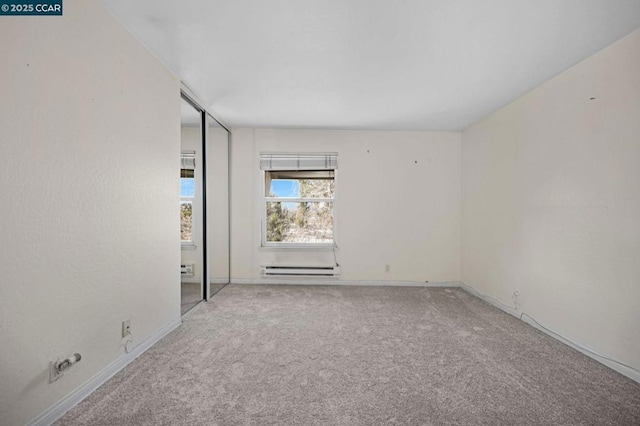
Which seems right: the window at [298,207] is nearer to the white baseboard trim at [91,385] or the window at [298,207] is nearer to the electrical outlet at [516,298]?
the white baseboard trim at [91,385]

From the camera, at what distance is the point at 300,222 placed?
438 centimetres

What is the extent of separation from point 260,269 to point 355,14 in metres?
3.44

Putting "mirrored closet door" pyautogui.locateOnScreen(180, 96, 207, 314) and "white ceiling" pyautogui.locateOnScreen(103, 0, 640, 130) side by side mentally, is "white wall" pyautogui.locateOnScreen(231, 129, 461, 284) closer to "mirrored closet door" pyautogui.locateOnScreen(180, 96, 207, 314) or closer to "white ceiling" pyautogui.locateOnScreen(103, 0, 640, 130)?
"mirrored closet door" pyautogui.locateOnScreen(180, 96, 207, 314)

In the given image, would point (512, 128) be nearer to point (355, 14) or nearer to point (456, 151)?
point (456, 151)

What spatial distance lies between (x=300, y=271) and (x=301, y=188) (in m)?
1.26

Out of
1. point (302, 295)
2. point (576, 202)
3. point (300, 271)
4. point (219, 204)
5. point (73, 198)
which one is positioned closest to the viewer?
point (73, 198)

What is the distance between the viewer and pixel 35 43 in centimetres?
135

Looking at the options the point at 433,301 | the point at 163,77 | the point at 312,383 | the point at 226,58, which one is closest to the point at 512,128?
the point at 433,301

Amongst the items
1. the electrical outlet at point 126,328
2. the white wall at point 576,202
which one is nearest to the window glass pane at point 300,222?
the white wall at point 576,202

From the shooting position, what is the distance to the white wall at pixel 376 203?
169 inches

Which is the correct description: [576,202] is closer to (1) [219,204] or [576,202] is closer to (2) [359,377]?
(2) [359,377]

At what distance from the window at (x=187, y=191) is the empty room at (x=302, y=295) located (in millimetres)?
39

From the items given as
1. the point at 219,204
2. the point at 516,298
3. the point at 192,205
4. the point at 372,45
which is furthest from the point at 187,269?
the point at 516,298

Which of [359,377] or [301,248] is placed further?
[301,248]
